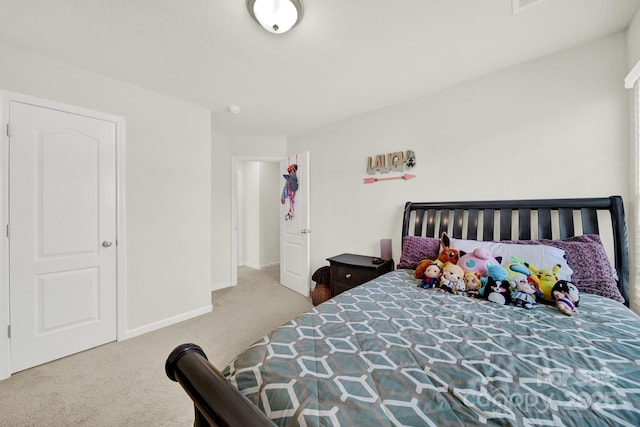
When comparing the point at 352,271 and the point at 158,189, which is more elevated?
the point at 158,189

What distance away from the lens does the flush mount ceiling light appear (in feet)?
4.47

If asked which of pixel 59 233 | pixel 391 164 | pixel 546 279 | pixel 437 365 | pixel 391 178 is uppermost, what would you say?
pixel 391 164

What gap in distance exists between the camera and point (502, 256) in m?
1.72

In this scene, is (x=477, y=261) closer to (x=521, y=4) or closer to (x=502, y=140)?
(x=502, y=140)

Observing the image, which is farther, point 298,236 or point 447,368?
point 298,236

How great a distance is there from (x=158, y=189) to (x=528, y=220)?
337 centimetres

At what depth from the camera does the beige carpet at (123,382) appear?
4.76ft

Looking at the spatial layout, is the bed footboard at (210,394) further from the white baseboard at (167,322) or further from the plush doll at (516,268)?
the white baseboard at (167,322)

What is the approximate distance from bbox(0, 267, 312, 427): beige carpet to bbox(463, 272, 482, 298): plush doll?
1854mm

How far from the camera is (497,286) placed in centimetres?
144

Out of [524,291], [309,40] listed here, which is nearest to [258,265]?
[309,40]

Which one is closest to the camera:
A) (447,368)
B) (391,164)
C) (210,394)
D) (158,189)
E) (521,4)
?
(210,394)

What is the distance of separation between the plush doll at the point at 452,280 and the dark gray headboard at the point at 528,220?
67 cm

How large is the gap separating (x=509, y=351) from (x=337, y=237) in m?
2.44
